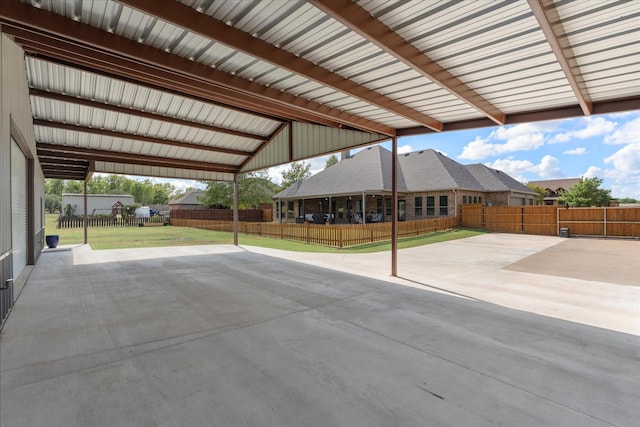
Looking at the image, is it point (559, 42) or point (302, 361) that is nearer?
point (302, 361)

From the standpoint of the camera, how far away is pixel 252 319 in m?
4.83

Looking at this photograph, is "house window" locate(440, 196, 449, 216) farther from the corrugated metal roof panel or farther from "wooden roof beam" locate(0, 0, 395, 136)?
"wooden roof beam" locate(0, 0, 395, 136)

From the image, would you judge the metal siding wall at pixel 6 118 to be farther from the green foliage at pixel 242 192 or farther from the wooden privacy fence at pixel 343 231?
the green foliage at pixel 242 192

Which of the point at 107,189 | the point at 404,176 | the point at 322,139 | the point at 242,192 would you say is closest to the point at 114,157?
the point at 322,139

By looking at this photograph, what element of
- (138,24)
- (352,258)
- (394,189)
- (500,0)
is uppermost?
(138,24)

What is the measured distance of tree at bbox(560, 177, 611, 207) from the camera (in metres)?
38.8

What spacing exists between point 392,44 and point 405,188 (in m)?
20.8

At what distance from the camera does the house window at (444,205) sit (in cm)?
2320

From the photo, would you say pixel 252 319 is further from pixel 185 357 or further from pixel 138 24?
pixel 138 24

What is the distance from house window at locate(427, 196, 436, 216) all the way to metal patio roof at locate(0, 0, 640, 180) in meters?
16.6

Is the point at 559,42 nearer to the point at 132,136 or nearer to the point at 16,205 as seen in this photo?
the point at 16,205

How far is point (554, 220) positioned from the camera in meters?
19.5

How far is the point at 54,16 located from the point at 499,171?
3371 cm

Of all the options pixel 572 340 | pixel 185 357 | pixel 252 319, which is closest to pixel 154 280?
pixel 252 319
